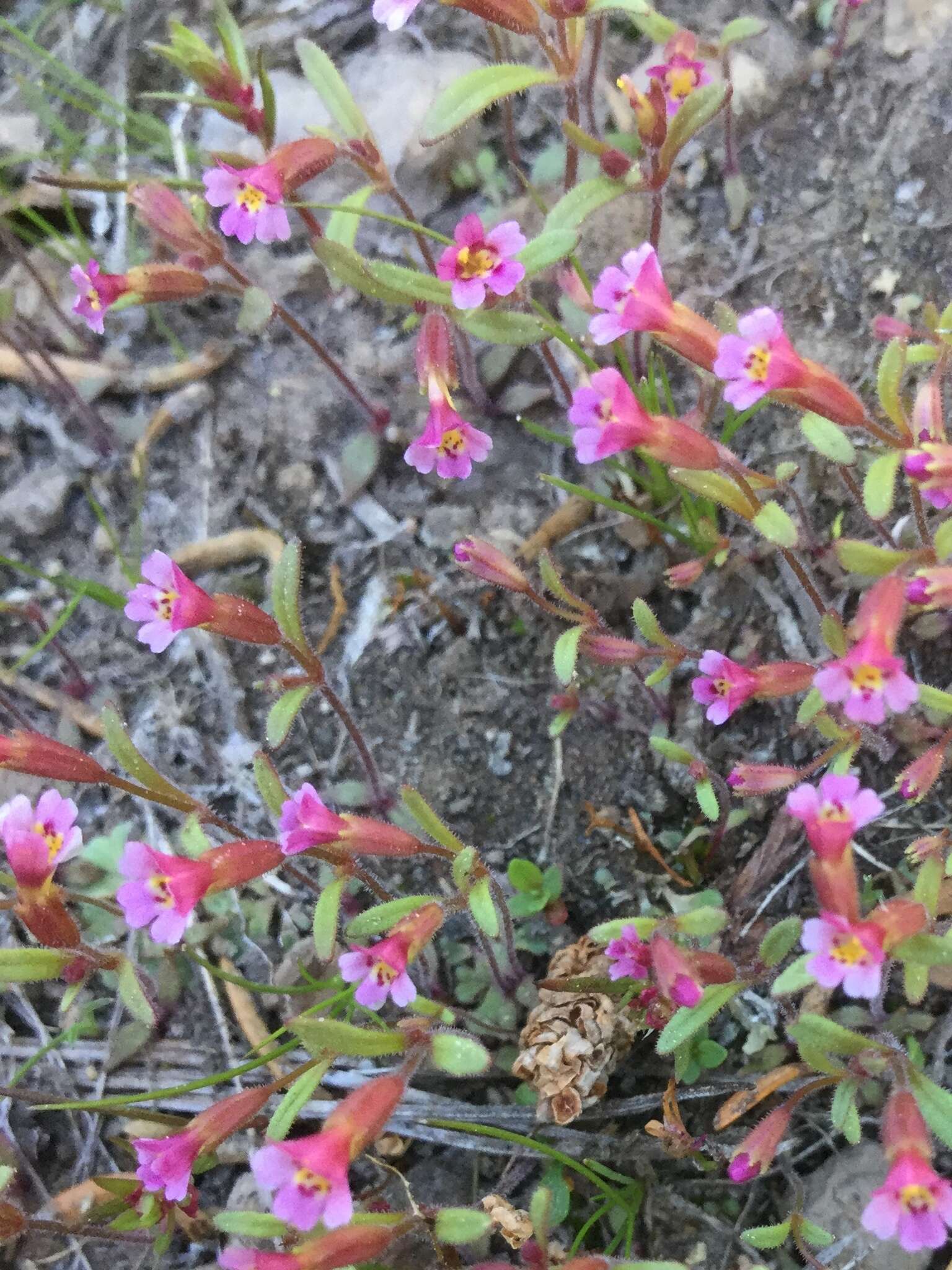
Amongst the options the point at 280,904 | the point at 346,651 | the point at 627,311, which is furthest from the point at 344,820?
the point at 627,311

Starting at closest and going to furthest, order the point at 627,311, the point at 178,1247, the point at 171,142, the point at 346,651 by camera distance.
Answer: the point at 627,311
the point at 178,1247
the point at 346,651
the point at 171,142

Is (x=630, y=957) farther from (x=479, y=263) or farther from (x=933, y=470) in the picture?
(x=479, y=263)

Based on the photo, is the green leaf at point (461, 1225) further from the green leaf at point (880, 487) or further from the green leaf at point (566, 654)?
the green leaf at point (880, 487)

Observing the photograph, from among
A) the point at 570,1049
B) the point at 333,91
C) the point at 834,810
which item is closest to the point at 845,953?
the point at 834,810

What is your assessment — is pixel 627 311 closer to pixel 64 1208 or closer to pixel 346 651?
pixel 346 651

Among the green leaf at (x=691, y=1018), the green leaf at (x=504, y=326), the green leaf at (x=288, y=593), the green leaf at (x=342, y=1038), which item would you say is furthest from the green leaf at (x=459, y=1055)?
the green leaf at (x=504, y=326)

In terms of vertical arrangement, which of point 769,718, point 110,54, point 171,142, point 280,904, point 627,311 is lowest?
point 280,904

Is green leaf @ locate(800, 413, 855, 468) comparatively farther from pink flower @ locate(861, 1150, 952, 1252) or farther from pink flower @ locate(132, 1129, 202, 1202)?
pink flower @ locate(132, 1129, 202, 1202)
